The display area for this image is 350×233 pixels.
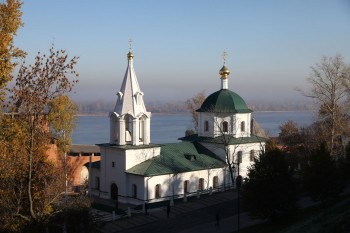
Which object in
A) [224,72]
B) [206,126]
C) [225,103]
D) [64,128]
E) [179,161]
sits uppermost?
[224,72]

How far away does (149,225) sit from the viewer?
21.0 meters

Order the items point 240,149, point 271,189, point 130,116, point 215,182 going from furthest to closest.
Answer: point 240,149, point 215,182, point 130,116, point 271,189

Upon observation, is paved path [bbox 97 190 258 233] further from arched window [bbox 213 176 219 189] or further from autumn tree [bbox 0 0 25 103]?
autumn tree [bbox 0 0 25 103]

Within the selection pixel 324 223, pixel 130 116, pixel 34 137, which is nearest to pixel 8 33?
pixel 34 137

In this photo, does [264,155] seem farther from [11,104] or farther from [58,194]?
[11,104]

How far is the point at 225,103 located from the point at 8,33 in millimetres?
20029

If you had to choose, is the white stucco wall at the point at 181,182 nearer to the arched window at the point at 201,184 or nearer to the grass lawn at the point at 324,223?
the arched window at the point at 201,184

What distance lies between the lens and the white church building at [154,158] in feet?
82.3

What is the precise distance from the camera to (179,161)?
27.1 m

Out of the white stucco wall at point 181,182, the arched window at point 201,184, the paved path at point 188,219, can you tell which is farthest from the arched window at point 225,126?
the paved path at point 188,219

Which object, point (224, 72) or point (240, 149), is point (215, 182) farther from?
point (224, 72)

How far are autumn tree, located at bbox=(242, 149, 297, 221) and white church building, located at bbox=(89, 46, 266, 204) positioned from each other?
741cm

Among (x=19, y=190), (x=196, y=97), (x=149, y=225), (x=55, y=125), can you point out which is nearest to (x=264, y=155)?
(x=149, y=225)

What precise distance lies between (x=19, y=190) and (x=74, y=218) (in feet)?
7.56
